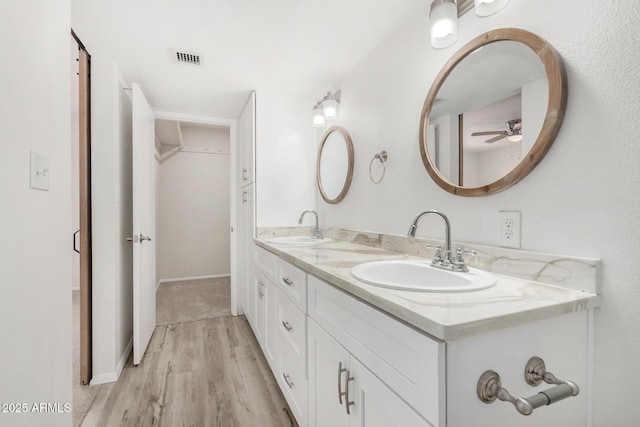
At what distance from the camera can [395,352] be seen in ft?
2.37

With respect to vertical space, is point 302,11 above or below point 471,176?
above

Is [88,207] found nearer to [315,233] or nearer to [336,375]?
[315,233]

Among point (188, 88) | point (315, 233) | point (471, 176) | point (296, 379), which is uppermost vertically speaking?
point (188, 88)

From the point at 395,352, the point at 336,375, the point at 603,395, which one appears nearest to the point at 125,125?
the point at 336,375

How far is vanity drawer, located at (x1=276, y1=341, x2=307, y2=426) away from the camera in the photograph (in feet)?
4.26

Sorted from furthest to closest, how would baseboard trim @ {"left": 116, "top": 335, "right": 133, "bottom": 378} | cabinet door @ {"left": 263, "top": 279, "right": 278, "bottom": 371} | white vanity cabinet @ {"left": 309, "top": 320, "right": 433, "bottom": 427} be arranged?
baseboard trim @ {"left": 116, "top": 335, "right": 133, "bottom": 378} → cabinet door @ {"left": 263, "top": 279, "right": 278, "bottom": 371} → white vanity cabinet @ {"left": 309, "top": 320, "right": 433, "bottom": 427}

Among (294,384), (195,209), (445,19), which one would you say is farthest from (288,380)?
(195,209)

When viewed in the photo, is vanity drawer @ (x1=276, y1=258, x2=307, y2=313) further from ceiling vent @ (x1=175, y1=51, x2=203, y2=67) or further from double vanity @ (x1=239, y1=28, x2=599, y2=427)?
ceiling vent @ (x1=175, y1=51, x2=203, y2=67)

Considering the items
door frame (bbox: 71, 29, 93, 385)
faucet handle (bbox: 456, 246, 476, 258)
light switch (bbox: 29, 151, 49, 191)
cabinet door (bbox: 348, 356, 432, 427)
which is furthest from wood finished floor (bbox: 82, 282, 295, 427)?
light switch (bbox: 29, 151, 49, 191)

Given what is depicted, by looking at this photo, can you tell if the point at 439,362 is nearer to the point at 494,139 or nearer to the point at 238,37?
the point at 494,139

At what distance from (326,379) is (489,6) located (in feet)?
4.74

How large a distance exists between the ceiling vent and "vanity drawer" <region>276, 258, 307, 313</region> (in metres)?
1.42

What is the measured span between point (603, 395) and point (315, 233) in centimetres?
174

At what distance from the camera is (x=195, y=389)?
5.71 ft
